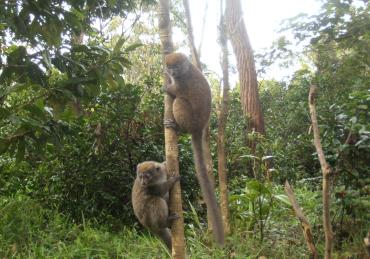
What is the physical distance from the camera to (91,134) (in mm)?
6664

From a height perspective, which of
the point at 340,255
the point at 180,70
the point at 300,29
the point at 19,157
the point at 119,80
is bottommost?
the point at 340,255

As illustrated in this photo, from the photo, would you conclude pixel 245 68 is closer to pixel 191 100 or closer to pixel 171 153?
pixel 191 100

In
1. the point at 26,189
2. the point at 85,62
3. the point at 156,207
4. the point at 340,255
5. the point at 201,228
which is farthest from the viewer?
the point at 26,189

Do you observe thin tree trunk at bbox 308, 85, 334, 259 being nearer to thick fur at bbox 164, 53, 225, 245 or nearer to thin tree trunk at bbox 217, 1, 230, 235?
thick fur at bbox 164, 53, 225, 245

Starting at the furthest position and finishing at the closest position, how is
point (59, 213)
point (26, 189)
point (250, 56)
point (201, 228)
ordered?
1. point (250, 56)
2. point (26, 189)
3. point (59, 213)
4. point (201, 228)

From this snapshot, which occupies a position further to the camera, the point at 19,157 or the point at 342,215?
the point at 342,215

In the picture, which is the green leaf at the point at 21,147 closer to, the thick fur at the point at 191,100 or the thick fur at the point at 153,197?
the thick fur at the point at 153,197

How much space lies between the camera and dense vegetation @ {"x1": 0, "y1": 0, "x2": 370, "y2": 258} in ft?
11.5

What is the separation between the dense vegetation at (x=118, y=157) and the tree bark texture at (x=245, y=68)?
10.6 ft

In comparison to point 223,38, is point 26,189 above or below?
below

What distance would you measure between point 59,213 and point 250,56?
7.93m

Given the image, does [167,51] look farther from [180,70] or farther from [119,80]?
[180,70]

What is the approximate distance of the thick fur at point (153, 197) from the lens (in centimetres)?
430

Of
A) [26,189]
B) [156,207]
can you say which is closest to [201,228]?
[156,207]
